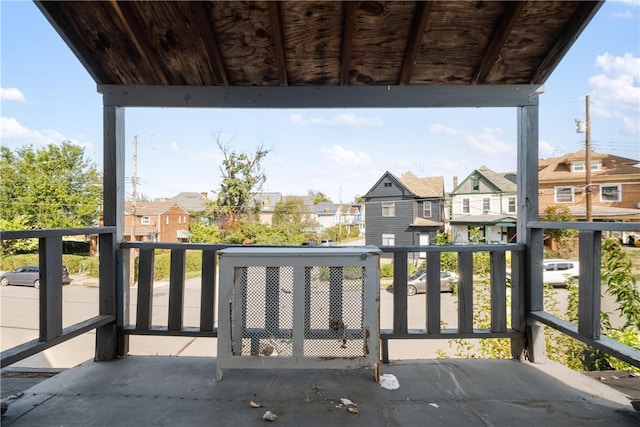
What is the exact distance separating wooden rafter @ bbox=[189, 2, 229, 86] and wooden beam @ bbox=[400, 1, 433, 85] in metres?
1.13

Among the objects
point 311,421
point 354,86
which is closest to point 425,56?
point 354,86

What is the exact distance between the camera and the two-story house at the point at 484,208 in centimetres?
250

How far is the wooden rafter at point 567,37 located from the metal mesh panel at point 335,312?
5.54ft

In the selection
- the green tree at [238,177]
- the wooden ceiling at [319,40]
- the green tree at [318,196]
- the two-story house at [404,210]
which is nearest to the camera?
the wooden ceiling at [319,40]

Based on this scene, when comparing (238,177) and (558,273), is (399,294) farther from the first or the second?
(238,177)

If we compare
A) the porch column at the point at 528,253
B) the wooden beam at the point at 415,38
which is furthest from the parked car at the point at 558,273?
the wooden beam at the point at 415,38

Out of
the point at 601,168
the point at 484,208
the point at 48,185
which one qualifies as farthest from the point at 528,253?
the point at 48,185

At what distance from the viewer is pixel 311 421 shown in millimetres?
1427

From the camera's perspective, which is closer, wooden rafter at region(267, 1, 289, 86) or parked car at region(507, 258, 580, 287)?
wooden rafter at region(267, 1, 289, 86)

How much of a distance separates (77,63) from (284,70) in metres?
1.32

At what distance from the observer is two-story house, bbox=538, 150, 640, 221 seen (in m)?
5.62

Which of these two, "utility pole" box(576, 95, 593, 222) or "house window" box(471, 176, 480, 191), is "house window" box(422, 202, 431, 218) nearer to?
"house window" box(471, 176, 480, 191)

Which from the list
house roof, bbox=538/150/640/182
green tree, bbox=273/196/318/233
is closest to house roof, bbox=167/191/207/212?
green tree, bbox=273/196/318/233

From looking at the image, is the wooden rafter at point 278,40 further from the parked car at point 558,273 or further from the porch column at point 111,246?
the parked car at point 558,273
